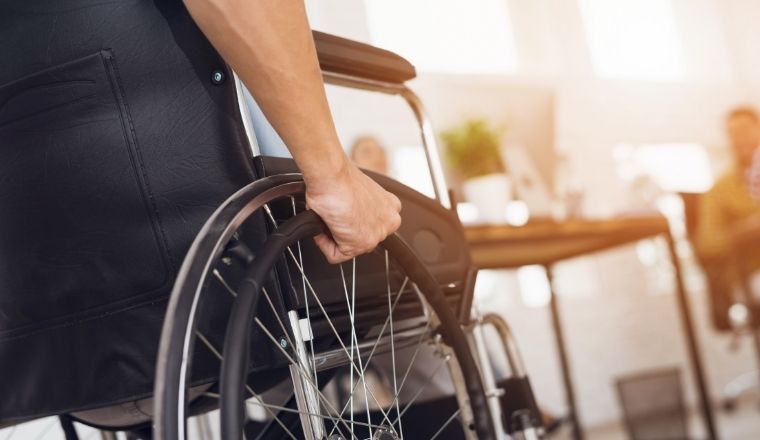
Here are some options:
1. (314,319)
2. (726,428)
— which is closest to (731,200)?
(726,428)

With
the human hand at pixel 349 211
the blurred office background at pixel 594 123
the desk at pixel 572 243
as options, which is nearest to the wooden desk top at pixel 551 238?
the desk at pixel 572 243

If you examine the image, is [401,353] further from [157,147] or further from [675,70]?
[675,70]

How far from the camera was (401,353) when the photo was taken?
62.4 inches

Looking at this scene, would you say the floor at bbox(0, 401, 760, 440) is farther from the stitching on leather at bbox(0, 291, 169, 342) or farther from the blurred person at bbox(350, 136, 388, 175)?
the stitching on leather at bbox(0, 291, 169, 342)

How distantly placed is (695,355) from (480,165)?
86cm

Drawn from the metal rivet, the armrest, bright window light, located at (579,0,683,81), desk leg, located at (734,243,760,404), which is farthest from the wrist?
bright window light, located at (579,0,683,81)

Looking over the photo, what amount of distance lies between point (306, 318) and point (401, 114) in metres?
2.36

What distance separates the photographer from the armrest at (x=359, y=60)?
1.10 m

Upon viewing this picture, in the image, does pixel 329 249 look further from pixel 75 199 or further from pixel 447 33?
pixel 447 33

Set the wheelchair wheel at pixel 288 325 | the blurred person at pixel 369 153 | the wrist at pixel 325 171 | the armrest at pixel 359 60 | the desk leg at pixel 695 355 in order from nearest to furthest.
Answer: the wheelchair wheel at pixel 288 325 → the wrist at pixel 325 171 → the armrest at pixel 359 60 → the desk leg at pixel 695 355 → the blurred person at pixel 369 153

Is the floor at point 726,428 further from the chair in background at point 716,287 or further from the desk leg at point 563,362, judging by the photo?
the chair in background at point 716,287

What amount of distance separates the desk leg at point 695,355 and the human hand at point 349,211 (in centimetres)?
186

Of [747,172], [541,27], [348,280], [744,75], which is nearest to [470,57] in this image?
[541,27]

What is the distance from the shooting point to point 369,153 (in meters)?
2.87
